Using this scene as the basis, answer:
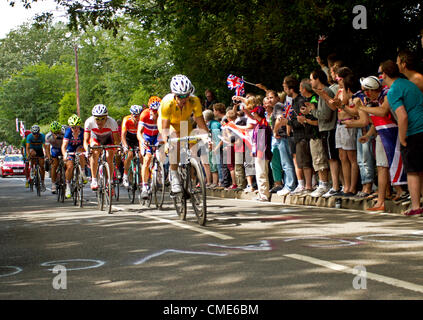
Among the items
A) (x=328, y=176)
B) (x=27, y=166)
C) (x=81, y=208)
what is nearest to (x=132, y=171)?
(x=81, y=208)

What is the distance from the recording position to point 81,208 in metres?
15.6

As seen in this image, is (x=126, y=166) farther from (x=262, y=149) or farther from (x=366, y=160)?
(x=366, y=160)

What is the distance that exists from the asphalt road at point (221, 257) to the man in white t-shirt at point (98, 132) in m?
2.96

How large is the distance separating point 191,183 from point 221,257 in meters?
3.61

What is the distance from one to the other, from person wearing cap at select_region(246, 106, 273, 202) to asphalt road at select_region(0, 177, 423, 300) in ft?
9.19

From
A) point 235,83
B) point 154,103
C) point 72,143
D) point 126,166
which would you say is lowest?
point 126,166

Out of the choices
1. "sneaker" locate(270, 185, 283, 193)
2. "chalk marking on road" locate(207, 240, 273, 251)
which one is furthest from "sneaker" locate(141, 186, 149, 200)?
"chalk marking on road" locate(207, 240, 273, 251)

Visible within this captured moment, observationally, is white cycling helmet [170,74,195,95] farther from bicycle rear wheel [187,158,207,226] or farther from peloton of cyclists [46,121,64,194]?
peloton of cyclists [46,121,64,194]

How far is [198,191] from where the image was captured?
34.2 ft

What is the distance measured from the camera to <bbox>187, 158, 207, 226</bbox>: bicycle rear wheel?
10172 mm

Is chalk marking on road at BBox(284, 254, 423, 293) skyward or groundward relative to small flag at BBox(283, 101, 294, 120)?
groundward

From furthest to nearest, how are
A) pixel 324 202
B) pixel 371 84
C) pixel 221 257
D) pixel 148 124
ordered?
Result: pixel 148 124 < pixel 324 202 < pixel 371 84 < pixel 221 257

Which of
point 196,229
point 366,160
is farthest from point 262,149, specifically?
point 196,229

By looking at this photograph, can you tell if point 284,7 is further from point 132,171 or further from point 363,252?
point 363,252
